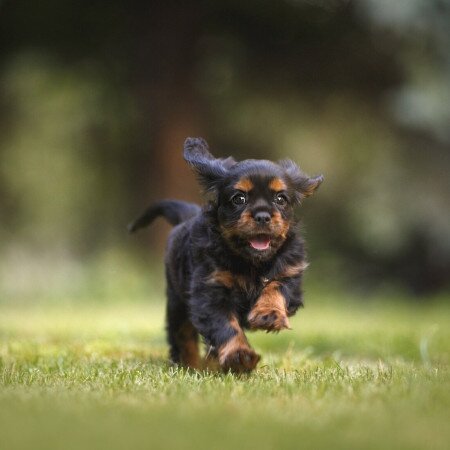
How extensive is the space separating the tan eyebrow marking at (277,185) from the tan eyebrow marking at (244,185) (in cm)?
10

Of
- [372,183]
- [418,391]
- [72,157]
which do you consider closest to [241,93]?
[372,183]

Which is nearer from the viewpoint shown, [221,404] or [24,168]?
[221,404]

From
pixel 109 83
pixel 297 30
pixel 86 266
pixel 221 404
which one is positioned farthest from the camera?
pixel 86 266

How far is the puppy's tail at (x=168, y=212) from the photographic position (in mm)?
5746

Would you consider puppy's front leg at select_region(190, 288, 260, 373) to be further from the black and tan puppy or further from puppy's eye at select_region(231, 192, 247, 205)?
puppy's eye at select_region(231, 192, 247, 205)

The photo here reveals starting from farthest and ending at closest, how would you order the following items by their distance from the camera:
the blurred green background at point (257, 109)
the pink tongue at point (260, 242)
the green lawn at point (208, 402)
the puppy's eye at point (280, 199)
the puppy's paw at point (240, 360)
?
the blurred green background at point (257, 109), the puppy's eye at point (280, 199), the pink tongue at point (260, 242), the puppy's paw at point (240, 360), the green lawn at point (208, 402)

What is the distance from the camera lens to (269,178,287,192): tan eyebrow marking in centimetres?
443

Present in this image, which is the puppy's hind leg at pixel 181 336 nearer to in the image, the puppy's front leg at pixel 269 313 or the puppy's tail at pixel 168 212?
the puppy's tail at pixel 168 212

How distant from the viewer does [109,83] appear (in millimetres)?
14469

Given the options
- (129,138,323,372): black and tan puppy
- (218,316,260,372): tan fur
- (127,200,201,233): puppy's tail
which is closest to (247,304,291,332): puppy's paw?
(129,138,323,372): black and tan puppy

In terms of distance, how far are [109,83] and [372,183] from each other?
4.31m

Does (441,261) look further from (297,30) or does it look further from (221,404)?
(221,404)

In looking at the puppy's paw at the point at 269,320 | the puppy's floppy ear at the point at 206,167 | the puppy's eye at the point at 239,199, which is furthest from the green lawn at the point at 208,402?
the puppy's floppy ear at the point at 206,167

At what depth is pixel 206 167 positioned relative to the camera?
15.7 feet
